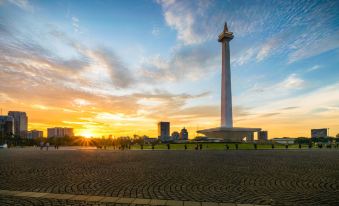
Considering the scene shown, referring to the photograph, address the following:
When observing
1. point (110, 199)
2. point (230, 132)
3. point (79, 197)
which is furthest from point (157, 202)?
point (230, 132)

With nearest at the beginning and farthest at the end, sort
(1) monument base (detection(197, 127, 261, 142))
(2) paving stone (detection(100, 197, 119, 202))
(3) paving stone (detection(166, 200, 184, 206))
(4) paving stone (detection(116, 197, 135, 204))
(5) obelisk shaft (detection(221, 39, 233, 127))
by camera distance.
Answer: (3) paving stone (detection(166, 200, 184, 206)), (4) paving stone (detection(116, 197, 135, 204)), (2) paving stone (detection(100, 197, 119, 202)), (1) monument base (detection(197, 127, 261, 142)), (5) obelisk shaft (detection(221, 39, 233, 127))

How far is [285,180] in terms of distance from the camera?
11430mm

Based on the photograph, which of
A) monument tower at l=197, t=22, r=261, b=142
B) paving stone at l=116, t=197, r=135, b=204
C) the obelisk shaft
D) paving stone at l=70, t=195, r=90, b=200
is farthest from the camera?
the obelisk shaft

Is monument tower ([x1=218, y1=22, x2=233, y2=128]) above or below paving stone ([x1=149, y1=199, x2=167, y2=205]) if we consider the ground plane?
above

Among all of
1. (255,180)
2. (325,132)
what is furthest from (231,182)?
(325,132)

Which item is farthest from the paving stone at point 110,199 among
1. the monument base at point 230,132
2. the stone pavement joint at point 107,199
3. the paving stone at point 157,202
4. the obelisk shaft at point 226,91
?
the obelisk shaft at point 226,91

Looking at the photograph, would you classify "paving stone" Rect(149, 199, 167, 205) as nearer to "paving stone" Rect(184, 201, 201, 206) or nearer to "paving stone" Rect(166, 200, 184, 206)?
"paving stone" Rect(166, 200, 184, 206)

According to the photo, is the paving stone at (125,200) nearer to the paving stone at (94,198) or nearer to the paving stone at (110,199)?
the paving stone at (110,199)

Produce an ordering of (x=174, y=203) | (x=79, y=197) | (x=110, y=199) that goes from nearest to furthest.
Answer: (x=174, y=203) → (x=110, y=199) → (x=79, y=197)

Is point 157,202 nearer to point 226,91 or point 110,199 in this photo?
point 110,199

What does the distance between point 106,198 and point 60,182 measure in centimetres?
419

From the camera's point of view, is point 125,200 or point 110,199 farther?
point 110,199

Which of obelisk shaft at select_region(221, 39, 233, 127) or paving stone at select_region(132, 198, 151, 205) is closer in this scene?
paving stone at select_region(132, 198, 151, 205)

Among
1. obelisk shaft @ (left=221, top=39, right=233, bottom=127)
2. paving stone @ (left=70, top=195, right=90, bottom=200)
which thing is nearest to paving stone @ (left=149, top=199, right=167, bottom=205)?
paving stone @ (left=70, top=195, right=90, bottom=200)
